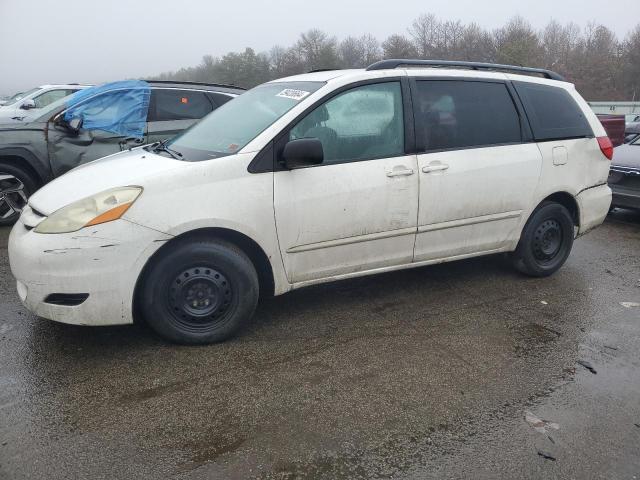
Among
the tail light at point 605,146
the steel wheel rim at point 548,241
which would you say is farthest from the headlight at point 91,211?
the tail light at point 605,146

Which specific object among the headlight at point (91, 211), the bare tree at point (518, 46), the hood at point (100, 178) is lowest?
the headlight at point (91, 211)

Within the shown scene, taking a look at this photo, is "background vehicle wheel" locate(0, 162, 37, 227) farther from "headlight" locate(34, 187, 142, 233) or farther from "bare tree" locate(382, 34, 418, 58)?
"bare tree" locate(382, 34, 418, 58)

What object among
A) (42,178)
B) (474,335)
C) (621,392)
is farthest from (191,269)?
(42,178)

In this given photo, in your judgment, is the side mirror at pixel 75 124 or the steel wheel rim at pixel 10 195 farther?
the side mirror at pixel 75 124

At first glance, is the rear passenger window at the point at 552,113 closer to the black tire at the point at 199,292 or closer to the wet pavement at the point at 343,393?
the wet pavement at the point at 343,393

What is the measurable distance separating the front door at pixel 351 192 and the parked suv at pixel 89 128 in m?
3.27

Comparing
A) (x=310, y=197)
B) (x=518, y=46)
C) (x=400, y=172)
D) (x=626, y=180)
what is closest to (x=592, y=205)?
(x=400, y=172)

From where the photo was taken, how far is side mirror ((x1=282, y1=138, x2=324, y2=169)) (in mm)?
3447

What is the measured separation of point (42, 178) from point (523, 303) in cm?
557

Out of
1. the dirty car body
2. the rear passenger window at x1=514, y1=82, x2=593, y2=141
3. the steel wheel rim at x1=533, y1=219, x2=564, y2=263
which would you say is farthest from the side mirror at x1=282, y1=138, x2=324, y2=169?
the dirty car body

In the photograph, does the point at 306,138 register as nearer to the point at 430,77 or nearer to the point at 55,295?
the point at 430,77

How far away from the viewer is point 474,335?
3775mm

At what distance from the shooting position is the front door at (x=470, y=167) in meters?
4.09

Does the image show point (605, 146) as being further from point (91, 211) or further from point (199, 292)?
point (91, 211)
